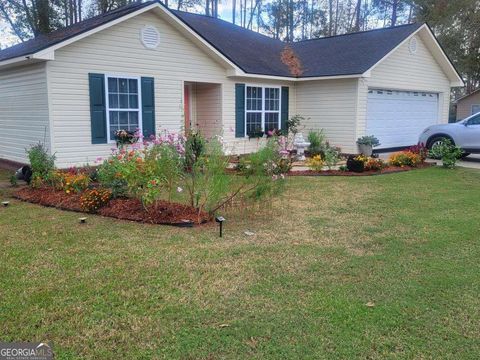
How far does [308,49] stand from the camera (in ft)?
57.5

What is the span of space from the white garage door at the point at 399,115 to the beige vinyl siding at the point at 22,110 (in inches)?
404

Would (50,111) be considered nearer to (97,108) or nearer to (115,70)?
(97,108)

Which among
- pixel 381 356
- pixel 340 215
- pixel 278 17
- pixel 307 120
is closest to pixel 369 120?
pixel 307 120

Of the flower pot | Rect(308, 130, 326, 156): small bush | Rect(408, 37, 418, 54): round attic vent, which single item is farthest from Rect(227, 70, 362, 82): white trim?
Rect(408, 37, 418, 54): round attic vent

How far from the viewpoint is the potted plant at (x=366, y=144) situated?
14039 mm

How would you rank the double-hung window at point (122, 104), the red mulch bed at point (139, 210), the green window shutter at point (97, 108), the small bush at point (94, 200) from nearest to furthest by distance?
the red mulch bed at point (139, 210)
the small bush at point (94, 200)
the green window shutter at point (97, 108)
the double-hung window at point (122, 104)

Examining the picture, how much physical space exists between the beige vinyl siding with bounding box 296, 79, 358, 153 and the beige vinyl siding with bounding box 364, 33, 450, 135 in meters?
0.35

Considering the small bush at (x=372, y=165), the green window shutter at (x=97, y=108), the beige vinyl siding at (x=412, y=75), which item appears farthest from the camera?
the beige vinyl siding at (x=412, y=75)

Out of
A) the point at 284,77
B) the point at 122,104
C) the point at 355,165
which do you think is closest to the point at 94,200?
the point at 122,104

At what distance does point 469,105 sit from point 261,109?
76.6 feet

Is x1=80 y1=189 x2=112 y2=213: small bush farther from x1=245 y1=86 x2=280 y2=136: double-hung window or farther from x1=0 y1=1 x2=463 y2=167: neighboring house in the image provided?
x1=245 y1=86 x2=280 y2=136: double-hung window

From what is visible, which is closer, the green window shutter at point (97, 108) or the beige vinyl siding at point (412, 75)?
the green window shutter at point (97, 108)

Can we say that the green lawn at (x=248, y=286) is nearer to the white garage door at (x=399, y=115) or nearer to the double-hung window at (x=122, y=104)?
the double-hung window at (x=122, y=104)

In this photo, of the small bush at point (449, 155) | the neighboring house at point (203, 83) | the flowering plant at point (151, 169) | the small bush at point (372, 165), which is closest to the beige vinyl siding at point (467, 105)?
the neighboring house at point (203, 83)
